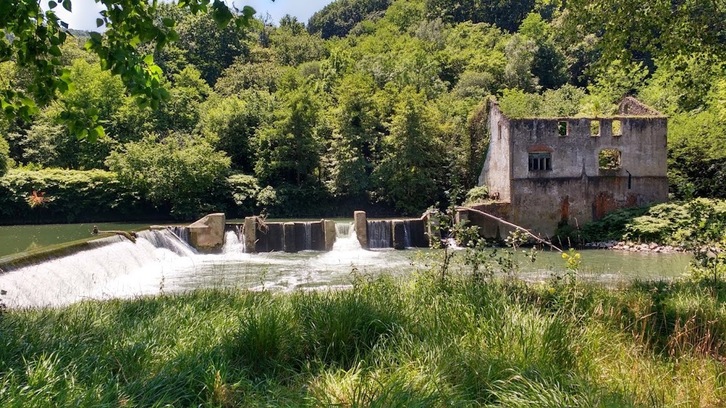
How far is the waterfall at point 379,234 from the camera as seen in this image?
20.9 m

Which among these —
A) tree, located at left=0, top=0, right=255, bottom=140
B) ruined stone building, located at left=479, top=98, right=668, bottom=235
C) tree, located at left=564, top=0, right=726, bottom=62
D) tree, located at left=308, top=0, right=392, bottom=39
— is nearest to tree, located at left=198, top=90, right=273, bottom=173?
ruined stone building, located at left=479, top=98, right=668, bottom=235

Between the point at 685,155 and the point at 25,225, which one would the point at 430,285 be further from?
the point at 25,225

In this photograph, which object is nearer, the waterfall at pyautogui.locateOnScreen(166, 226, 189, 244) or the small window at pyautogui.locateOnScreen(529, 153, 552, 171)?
the waterfall at pyautogui.locateOnScreen(166, 226, 189, 244)

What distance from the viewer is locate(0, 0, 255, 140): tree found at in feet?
11.7

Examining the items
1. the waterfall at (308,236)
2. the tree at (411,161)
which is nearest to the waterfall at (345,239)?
the waterfall at (308,236)

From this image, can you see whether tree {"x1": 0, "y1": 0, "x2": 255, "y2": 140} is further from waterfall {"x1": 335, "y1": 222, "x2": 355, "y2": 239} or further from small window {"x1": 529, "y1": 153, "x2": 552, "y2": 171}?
small window {"x1": 529, "y1": 153, "x2": 552, "y2": 171}

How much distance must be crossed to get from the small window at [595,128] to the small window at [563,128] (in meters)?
1.07

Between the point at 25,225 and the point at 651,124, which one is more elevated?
the point at 651,124

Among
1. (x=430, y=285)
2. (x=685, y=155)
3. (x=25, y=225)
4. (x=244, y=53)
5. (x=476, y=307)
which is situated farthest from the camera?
(x=244, y=53)

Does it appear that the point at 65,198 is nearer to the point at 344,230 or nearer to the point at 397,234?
the point at 344,230

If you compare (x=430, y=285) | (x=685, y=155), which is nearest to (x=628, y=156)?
(x=685, y=155)

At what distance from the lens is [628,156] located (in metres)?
22.2

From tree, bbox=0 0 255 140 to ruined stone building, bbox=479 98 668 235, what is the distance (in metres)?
18.9

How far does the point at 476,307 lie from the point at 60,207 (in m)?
30.6
